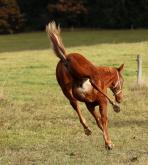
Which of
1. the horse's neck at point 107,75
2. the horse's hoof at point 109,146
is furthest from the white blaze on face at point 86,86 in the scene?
the horse's hoof at point 109,146

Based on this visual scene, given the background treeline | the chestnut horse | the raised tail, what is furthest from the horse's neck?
the background treeline

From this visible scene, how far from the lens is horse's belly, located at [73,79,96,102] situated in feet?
30.8

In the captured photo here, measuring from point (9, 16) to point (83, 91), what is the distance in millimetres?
61301

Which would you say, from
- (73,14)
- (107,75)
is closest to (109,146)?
(107,75)

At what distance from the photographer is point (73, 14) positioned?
71875 mm

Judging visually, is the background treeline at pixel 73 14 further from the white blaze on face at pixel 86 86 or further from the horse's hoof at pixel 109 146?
the white blaze on face at pixel 86 86

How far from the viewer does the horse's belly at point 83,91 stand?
9375 millimetres

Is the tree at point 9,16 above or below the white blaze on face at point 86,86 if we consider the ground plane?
below

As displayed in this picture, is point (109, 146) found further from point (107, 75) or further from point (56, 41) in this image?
point (56, 41)

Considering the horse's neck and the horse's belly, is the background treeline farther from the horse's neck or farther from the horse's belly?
the horse's belly

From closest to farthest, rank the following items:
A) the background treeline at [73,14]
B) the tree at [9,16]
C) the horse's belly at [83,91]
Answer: the horse's belly at [83,91], the background treeline at [73,14], the tree at [9,16]

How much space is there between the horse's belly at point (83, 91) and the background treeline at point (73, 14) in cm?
5810

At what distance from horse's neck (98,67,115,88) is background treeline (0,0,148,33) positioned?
189ft

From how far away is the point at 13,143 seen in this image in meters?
11.7
